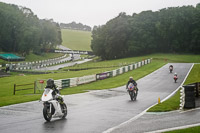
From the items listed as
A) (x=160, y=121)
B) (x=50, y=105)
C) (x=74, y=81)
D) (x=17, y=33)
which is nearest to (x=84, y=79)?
(x=74, y=81)

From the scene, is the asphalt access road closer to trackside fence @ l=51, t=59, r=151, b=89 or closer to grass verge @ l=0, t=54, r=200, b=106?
grass verge @ l=0, t=54, r=200, b=106

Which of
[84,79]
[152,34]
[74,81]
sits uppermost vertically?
[152,34]

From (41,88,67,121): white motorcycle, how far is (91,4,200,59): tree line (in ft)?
297

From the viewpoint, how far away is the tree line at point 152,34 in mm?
101562

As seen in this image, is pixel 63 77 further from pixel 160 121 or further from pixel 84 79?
pixel 160 121

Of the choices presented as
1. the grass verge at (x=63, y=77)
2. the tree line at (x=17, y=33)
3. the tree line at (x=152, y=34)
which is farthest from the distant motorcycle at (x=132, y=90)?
the tree line at (x=17, y=33)

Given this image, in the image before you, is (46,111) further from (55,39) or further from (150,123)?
(55,39)

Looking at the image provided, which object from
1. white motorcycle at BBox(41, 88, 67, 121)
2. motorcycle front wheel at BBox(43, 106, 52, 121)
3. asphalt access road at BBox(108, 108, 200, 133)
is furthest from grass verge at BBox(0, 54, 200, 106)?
asphalt access road at BBox(108, 108, 200, 133)

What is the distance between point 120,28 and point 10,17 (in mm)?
43373

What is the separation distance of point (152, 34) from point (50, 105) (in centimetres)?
9684

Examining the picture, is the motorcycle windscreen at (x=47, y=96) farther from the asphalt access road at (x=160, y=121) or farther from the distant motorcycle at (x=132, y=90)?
the distant motorcycle at (x=132, y=90)

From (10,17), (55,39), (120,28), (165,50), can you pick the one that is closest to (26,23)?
(10,17)

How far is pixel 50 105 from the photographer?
1325 cm

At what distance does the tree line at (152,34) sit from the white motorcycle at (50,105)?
90521mm
